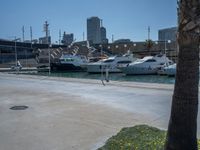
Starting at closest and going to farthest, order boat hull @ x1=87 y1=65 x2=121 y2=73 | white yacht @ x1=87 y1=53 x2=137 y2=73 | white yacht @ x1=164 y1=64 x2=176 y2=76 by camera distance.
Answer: white yacht @ x1=164 y1=64 x2=176 y2=76 → boat hull @ x1=87 y1=65 x2=121 y2=73 → white yacht @ x1=87 y1=53 x2=137 y2=73

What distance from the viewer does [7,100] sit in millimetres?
12961

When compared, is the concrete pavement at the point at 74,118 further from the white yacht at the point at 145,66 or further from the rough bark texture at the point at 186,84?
the white yacht at the point at 145,66

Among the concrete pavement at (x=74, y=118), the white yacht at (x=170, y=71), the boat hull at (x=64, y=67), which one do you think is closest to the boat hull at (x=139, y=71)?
the white yacht at (x=170, y=71)

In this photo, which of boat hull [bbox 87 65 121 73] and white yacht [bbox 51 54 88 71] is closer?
boat hull [bbox 87 65 121 73]

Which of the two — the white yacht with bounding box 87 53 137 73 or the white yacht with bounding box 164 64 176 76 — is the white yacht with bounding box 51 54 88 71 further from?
the white yacht with bounding box 164 64 176 76

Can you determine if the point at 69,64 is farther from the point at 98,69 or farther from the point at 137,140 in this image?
the point at 137,140

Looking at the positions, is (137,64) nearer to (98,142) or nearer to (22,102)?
(22,102)

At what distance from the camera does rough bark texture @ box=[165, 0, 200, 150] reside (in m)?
4.33

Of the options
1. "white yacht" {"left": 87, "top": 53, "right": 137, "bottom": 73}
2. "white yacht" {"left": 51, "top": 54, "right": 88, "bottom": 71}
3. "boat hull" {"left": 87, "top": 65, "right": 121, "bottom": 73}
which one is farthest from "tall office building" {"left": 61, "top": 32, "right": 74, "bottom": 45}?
"boat hull" {"left": 87, "top": 65, "right": 121, "bottom": 73}

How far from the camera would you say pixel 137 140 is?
6258mm

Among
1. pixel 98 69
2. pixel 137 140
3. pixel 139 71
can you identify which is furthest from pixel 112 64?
pixel 137 140

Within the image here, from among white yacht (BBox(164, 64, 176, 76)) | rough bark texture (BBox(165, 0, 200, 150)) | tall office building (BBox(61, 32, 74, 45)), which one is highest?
tall office building (BBox(61, 32, 74, 45))

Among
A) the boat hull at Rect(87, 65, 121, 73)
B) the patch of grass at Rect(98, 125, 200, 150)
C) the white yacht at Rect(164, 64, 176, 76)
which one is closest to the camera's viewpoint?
the patch of grass at Rect(98, 125, 200, 150)

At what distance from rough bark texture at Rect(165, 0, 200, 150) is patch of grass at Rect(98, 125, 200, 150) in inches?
38.7
